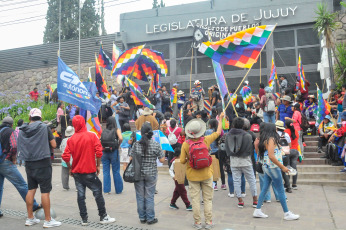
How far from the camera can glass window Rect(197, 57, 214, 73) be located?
18.9 m

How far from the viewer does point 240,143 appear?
6438mm

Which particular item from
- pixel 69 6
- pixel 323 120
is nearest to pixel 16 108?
pixel 323 120

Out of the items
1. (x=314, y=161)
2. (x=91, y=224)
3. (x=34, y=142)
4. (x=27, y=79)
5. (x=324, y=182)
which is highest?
(x=27, y=79)

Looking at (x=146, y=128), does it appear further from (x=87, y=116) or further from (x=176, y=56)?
(x=176, y=56)

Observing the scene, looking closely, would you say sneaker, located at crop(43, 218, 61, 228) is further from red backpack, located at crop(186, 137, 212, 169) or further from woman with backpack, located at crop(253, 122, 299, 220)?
woman with backpack, located at crop(253, 122, 299, 220)

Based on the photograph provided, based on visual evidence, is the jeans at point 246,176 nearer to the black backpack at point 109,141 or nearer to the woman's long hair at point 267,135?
the woman's long hair at point 267,135

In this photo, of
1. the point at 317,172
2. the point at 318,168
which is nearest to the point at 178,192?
the point at 317,172

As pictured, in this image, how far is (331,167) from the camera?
8.92 m

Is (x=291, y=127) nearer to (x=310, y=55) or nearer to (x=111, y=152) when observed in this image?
(x=111, y=152)

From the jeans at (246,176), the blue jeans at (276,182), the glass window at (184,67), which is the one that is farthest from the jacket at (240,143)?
the glass window at (184,67)

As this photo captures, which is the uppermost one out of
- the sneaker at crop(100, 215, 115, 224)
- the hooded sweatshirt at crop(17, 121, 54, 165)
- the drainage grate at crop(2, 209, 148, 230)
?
the hooded sweatshirt at crop(17, 121, 54, 165)

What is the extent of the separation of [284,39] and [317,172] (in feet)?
34.8

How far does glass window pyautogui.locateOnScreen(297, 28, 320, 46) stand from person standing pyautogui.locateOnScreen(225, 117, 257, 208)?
12738 millimetres

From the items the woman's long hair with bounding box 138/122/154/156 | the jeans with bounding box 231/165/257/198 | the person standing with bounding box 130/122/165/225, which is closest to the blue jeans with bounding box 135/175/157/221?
the person standing with bounding box 130/122/165/225
